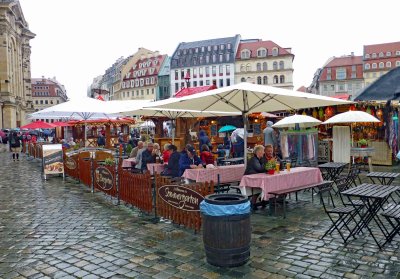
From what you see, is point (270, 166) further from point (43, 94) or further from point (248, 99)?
point (43, 94)

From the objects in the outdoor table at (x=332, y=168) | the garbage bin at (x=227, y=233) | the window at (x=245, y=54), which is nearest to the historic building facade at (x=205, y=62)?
the window at (x=245, y=54)

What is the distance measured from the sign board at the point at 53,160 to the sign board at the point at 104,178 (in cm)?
432

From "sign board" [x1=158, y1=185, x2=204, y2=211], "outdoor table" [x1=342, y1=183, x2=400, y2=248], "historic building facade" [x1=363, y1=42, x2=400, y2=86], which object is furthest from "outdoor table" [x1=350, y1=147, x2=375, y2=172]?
"historic building facade" [x1=363, y1=42, x2=400, y2=86]

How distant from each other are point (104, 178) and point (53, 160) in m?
5.34

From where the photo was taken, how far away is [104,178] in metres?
10.5

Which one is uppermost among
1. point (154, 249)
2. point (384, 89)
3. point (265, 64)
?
point (265, 64)

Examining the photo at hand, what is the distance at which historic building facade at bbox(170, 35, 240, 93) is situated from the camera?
7862cm

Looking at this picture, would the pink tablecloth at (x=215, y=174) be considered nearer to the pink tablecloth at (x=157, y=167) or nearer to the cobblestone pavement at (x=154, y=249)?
the cobblestone pavement at (x=154, y=249)

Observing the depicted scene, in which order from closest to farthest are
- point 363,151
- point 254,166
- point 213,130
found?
point 254,166 < point 363,151 < point 213,130

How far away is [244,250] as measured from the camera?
5238 millimetres

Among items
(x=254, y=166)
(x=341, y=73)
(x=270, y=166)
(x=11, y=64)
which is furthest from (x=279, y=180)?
(x=341, y=73)

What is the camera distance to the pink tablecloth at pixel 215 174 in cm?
927

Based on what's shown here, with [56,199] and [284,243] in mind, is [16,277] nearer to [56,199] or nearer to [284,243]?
[284,243]

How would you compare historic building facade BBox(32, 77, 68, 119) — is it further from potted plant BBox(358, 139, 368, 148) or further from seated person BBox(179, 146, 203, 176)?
seated person BBox(179, 146, 203, 176)
